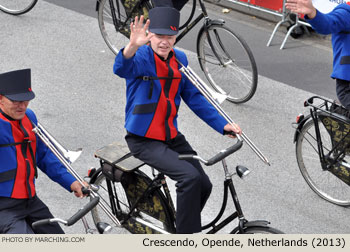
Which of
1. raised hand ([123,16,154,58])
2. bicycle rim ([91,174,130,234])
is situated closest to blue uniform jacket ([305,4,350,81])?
raised hand ([123,16,154,58])

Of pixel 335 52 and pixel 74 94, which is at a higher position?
pixel 335 52

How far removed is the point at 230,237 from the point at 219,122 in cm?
106

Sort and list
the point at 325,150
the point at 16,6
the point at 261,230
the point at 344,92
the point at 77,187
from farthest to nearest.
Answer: the point at 16,6 < the point at 325,150 < the point at 344,92 < the point at 77,187 < the point at 261,230

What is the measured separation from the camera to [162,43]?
16.6 ft

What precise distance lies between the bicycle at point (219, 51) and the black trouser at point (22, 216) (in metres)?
3.61

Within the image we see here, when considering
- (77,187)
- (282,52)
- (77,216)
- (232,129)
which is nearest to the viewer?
(77,216)

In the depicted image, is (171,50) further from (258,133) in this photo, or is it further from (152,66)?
(258,133)

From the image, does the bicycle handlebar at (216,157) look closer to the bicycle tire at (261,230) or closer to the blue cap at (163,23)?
the bicycle tire at (261,230)

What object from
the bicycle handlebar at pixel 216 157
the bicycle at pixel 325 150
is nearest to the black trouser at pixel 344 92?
the bicycle at pixel 325 150

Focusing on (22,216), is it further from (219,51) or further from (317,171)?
(219,51)

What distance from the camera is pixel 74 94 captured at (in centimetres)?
838

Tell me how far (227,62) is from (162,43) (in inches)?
124

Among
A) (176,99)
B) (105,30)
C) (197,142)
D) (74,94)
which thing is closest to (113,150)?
(176,99)

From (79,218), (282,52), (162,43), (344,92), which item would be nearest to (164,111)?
(162,43)
